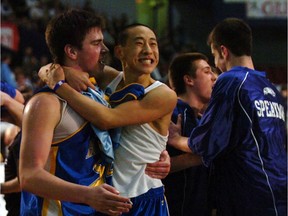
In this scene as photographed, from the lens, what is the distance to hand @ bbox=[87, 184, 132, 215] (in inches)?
98.3

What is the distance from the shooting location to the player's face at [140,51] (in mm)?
3350

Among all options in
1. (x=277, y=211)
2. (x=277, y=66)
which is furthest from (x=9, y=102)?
(x=277, y=66)

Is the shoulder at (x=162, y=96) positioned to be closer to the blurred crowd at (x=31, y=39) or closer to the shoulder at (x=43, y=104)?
the shoulder at (x=43, y=104)

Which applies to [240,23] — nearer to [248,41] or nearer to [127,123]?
[248,41]

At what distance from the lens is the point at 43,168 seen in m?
2.77

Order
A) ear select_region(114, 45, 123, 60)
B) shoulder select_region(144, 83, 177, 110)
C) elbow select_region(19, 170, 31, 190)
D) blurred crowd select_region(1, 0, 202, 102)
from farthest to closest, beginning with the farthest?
blurred crowd select_region(1, 0, 202, 102)
ear select_region(114, 45, 123, 60)
shoulder select_region(144, 83, 177, 110)
elbow select_region(19, 170, 31, 190)

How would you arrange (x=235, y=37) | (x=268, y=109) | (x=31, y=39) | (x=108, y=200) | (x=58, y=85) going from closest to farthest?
(x=108, y=200)
(x=58, y=85)
(x=268, y=109)
(x=235, y=37)
(x=31, y=39)

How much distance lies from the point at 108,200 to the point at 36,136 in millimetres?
448

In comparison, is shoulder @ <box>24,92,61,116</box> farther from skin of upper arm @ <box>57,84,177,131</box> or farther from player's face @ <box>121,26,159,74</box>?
player's face @ <box>121,26,159,74</box>

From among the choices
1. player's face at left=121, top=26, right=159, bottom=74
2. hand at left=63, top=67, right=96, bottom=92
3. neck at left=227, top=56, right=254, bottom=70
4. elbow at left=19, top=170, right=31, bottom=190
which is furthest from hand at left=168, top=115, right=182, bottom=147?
elbow at left=19, top=170, right=31, bottom=190

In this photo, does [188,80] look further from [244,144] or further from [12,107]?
[12,107]

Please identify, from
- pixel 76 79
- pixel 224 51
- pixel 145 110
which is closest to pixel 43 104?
pixel 76 79

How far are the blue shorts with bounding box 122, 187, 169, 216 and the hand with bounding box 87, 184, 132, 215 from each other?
743 mm

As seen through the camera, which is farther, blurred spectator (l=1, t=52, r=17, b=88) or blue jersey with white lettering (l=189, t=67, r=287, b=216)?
blurred spectator (l=1, t=52, r=17, b=88)
